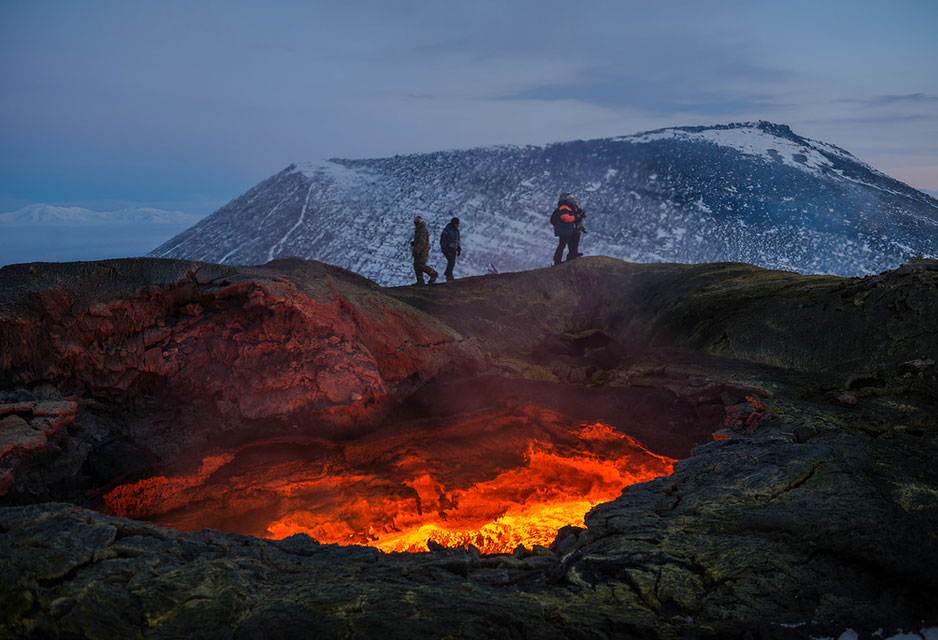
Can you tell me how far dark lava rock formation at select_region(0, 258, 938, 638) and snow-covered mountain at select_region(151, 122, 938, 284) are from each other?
302 inches

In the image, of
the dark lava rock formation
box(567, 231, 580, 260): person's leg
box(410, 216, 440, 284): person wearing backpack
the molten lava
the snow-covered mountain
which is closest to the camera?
the dark lava rock formation

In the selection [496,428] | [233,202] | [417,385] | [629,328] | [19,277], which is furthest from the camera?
[233,202]

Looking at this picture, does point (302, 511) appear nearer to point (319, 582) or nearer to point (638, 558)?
point (319, 582)

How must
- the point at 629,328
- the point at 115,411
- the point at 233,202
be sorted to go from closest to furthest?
the point at 115,411
the point at 629,328
the point at 233,202

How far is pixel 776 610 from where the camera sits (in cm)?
280

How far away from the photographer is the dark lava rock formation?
275 cm

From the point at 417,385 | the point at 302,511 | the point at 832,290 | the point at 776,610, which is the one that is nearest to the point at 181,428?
the point at 302,511

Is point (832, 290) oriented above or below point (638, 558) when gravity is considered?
above

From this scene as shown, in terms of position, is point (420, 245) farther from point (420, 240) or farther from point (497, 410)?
point (497, 410)

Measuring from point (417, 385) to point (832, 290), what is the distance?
551 centimetres

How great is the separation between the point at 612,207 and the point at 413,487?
15.5m

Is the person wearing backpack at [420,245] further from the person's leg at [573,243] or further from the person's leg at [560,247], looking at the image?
the person's leg at [573,243]

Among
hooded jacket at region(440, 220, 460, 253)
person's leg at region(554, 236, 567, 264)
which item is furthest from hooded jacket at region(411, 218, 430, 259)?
person's leg at region(554, 236, 567, 264)

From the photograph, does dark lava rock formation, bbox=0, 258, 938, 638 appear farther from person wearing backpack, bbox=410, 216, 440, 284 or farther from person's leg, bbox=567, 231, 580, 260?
person wearing backpack, bbox=410, 216, 440, 284
